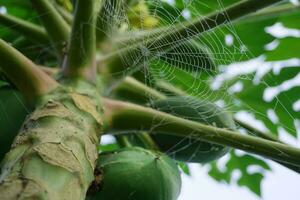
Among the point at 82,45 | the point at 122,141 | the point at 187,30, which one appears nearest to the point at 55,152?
the point at 82,45

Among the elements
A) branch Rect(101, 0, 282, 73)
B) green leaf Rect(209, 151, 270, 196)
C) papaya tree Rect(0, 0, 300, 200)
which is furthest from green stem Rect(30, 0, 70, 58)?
green leaf Rect(209, 151, 270, 196)

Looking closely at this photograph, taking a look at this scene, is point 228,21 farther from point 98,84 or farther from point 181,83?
point 181,83

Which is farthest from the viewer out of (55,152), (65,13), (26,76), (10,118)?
(65,13)

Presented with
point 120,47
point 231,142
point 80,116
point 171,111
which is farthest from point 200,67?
point 80,116

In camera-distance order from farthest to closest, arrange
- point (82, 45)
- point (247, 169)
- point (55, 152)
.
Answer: point (247, 169)
point (82, 45)
point (55, 152)

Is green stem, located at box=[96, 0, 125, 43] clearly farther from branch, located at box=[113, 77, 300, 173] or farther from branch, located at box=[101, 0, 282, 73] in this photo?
branch, located at box=[113, 77, 300, 173]

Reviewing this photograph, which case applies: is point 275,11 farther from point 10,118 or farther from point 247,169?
point 10,118

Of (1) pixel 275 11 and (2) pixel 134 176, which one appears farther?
(1) pixel 275 11
